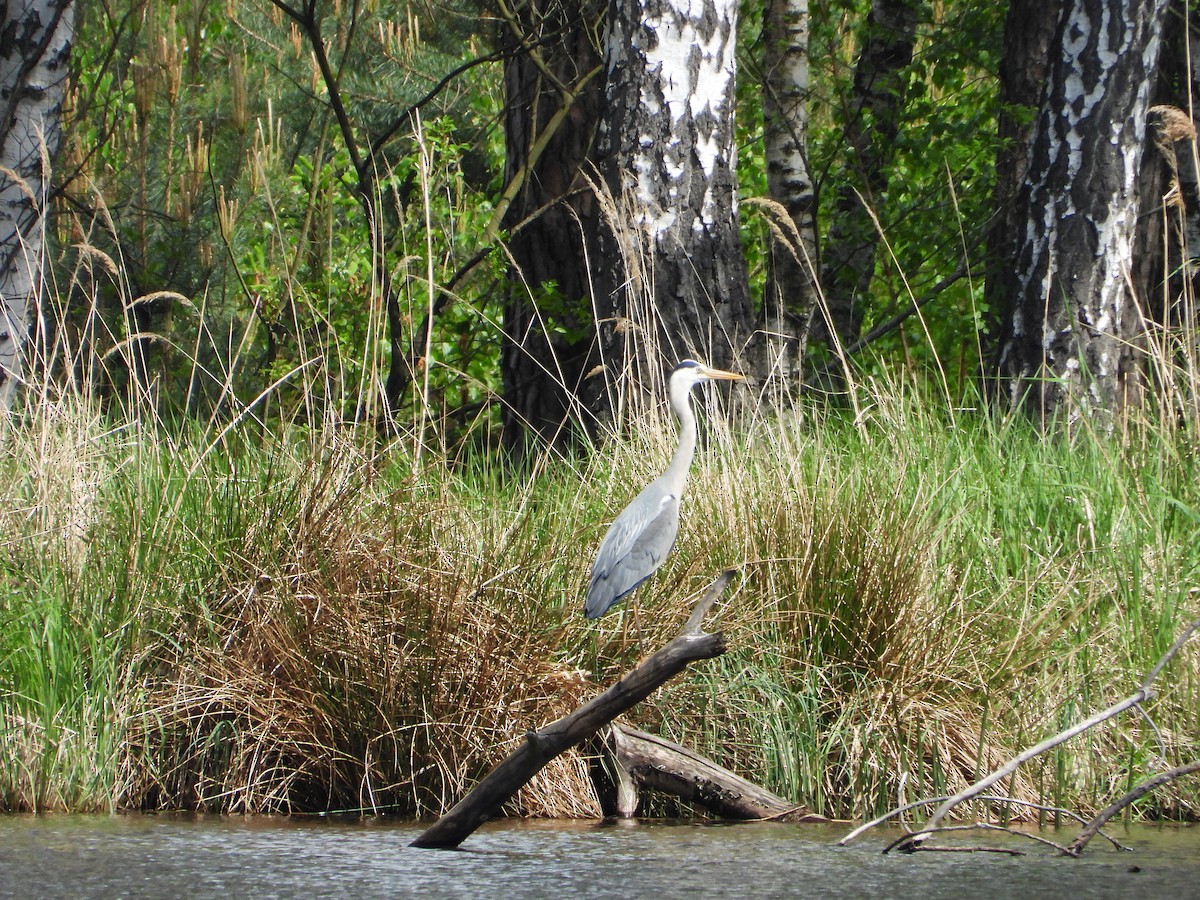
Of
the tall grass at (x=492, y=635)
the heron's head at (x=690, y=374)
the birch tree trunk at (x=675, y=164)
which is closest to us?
the tall grass at (x=492, y=635)

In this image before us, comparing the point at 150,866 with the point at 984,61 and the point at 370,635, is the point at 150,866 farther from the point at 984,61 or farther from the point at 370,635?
the point at 984,61

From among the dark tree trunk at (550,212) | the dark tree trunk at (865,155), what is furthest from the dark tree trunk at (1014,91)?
the dark tree trunk at (550,212)

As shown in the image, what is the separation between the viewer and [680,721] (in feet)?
11.3

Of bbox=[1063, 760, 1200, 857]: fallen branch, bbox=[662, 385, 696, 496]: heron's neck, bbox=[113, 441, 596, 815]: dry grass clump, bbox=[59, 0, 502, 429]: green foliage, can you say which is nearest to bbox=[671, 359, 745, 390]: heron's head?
bbox=[662, 385, 696, 496]: heron's neck

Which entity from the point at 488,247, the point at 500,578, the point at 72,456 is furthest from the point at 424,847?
the point at 488,247

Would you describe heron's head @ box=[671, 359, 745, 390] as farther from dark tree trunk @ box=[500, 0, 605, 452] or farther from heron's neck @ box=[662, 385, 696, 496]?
dark tree trunk @ box=[500, 0, 605, 452]

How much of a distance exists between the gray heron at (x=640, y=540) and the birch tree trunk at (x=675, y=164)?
5.18ft

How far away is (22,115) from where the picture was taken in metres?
4.99

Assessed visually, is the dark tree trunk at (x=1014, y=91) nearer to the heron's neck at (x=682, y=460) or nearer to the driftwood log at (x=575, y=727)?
the heron's neck at (x=682, y=460)

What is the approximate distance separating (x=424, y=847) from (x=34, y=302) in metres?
3.47

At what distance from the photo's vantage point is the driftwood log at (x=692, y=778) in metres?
3.14

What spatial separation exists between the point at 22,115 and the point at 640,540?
310 centimetres

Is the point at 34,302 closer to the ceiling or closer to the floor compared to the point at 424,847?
closer to the ceiling

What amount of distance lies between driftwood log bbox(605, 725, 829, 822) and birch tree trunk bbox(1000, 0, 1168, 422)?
8.91 ft
